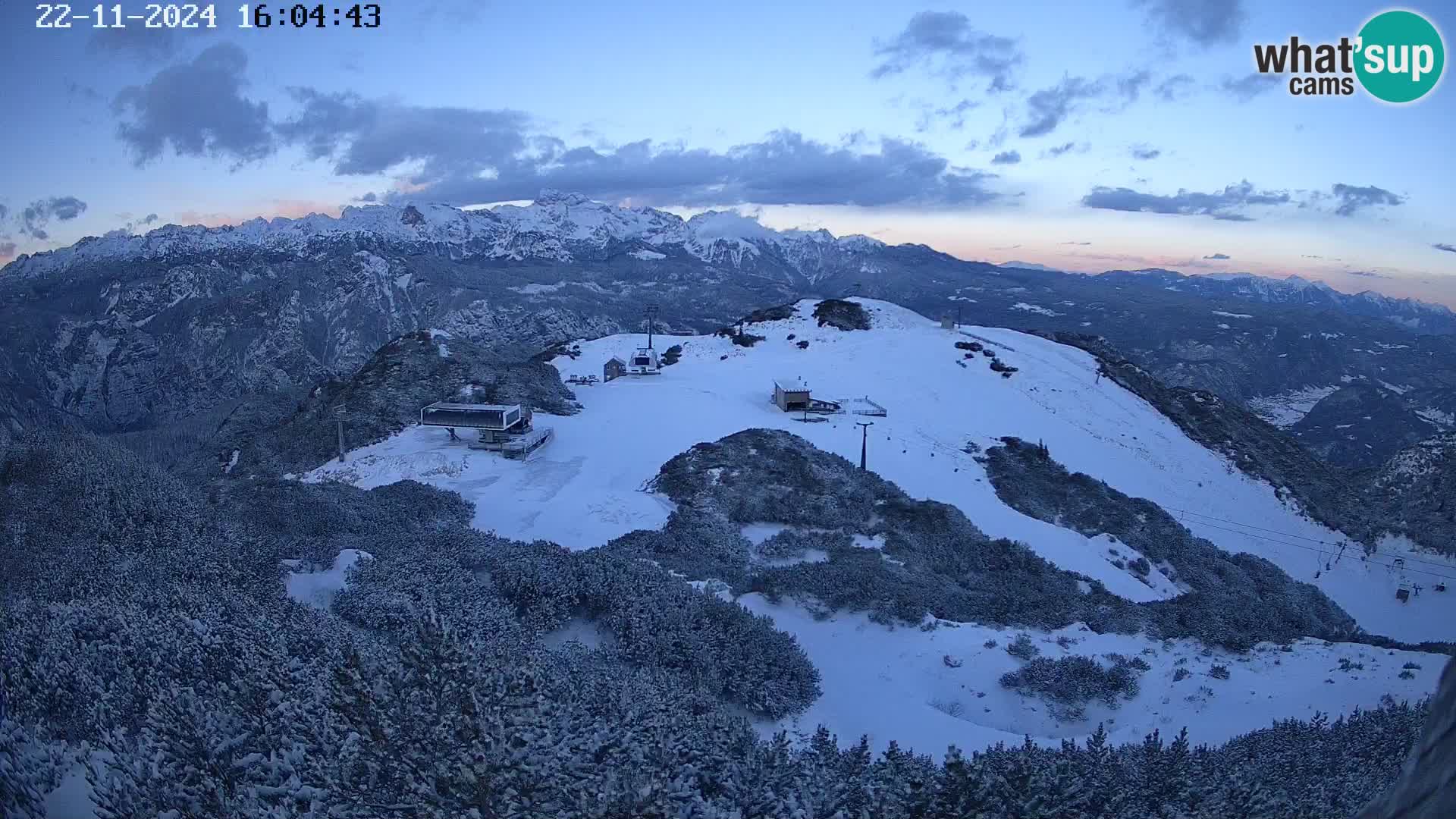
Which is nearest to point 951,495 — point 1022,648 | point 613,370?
point 1022,648

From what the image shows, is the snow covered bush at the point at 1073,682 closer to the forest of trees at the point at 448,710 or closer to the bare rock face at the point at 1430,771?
the forest of trees at the point at 448,710

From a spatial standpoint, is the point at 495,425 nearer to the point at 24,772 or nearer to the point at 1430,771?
the point at 24,772

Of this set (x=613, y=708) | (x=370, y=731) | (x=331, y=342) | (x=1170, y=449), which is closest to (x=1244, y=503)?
(x=1170, y=449)

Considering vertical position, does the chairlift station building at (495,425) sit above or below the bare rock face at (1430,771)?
below

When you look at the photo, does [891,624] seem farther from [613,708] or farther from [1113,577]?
[1113,577]

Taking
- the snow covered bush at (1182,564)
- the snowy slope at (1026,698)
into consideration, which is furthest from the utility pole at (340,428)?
the snow covered bush at (1182,564)

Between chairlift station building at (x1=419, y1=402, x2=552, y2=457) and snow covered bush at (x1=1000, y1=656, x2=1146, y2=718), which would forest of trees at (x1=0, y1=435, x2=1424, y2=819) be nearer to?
snow covered bush at (x1=1000, y1=656, x2=1146, y2=718)

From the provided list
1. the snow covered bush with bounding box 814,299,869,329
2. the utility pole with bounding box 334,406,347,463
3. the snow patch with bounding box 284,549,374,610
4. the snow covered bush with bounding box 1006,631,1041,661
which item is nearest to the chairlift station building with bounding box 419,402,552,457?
the utility pole with bounding box 334,406,347,463
